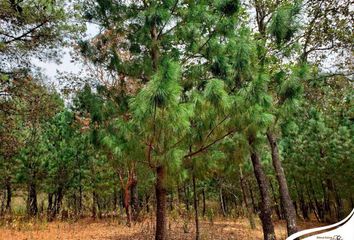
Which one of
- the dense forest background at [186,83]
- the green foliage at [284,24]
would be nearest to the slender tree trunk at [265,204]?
the dense forest background at [186,83]

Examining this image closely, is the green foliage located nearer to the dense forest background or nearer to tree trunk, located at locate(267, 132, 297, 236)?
the dense forest background

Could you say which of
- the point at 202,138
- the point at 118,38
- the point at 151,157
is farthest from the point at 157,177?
the point at 118,38

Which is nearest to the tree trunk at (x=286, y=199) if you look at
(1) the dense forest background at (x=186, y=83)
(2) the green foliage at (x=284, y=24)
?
(1) the dense forest background at (x=186, y=83)

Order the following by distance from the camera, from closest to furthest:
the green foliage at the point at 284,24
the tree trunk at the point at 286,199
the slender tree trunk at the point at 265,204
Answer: the green foliage at the point at 284,24, the tree trunk at the point at 286,199, the slender tree trunk at the point at 265,204

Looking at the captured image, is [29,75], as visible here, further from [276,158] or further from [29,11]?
[276,158]

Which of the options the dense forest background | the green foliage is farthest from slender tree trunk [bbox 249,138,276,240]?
the green foliage

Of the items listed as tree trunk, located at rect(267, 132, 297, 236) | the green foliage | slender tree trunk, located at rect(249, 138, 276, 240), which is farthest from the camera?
slender tree trunk, located at rect(249, 138, 276, 240)

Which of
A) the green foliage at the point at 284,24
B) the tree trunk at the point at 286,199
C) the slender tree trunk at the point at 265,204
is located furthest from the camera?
the slender tree trunk at the point at 265,204

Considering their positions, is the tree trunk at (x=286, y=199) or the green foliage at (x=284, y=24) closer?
the green foliage at (x=284, y=24)

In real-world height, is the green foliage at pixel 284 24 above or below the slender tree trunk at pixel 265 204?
above

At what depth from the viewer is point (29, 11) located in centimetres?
534

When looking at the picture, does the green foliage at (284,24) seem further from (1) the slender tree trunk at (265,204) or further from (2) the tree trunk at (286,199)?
(1) the slender tree trunk at (265,204)

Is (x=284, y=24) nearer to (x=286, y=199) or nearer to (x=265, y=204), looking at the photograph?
(x=286, y=199)

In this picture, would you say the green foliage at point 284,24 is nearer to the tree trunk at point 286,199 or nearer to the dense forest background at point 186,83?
the dense forest background at point 186,83
